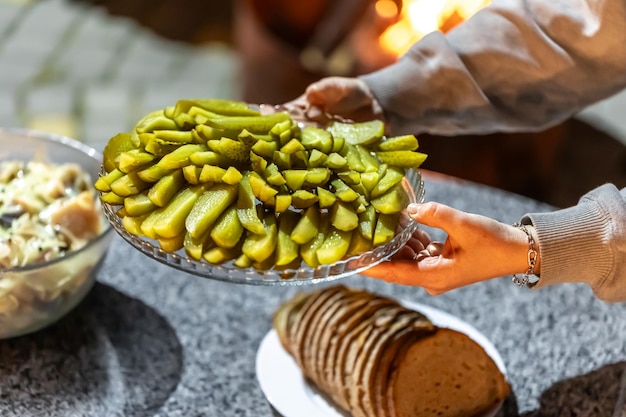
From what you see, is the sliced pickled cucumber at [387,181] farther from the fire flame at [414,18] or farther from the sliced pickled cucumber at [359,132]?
the fire flame at [414,18]

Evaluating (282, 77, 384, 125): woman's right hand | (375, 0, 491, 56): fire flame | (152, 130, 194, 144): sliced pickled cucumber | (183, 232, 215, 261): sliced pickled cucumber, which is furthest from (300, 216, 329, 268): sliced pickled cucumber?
(375, 0, 491, 56): fire flame

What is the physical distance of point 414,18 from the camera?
9.19 feet

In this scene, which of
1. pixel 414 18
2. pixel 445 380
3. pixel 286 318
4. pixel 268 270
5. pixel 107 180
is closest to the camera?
pixel 268 270

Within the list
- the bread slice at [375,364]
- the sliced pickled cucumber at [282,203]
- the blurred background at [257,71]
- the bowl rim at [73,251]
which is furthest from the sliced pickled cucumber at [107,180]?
the blurred background at [257,71]

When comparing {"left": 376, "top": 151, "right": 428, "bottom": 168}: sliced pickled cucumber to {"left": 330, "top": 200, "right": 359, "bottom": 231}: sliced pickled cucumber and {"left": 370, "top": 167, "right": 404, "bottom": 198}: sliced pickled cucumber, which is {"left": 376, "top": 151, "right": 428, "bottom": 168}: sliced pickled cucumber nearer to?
{"left": 370, "top": 167, "right": 404, "bottom": 198}: sliced pickled cucumber

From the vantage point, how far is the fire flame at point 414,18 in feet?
8.61

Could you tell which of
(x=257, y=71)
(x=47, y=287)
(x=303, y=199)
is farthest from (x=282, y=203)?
(x=257, y=71)

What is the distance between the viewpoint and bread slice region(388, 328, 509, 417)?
1.27 m

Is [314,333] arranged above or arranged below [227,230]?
below

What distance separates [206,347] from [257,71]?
5.00 feet

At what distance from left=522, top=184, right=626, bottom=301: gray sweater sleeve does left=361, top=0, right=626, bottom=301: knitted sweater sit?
0.15 ft

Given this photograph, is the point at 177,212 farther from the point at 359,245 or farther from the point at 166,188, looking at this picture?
the point at 359,245

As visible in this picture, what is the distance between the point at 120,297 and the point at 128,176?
487mm

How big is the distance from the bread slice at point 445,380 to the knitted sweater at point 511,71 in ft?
0.71
